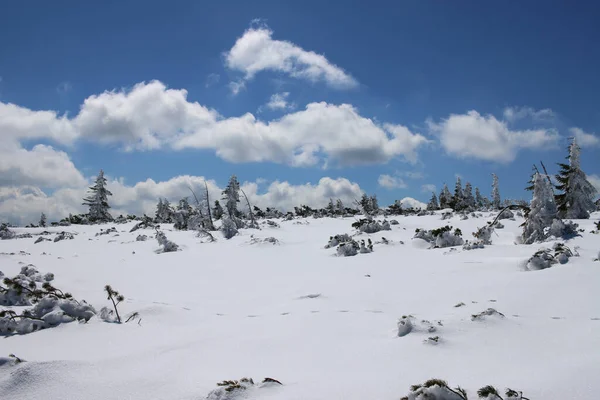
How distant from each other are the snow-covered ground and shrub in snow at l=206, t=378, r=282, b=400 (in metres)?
0.04

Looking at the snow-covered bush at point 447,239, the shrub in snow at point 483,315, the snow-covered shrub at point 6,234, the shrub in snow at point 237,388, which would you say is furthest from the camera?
the snow-covered shrub at point 6,234

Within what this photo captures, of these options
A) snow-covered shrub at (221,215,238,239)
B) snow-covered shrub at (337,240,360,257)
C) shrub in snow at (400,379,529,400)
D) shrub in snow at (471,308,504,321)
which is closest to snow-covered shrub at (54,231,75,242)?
snow-covered shrub at (221,215,238,239)

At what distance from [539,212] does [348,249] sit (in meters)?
5.01

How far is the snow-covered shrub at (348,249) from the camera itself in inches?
418

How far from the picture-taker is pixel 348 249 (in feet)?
34.9

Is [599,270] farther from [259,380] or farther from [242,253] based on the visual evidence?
[242,253]

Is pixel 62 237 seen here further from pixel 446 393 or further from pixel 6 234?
pixel 446 393

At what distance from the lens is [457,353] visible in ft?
10.3

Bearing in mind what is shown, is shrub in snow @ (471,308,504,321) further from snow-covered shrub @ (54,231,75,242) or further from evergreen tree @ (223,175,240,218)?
evergreen tree @ (223,175,240,218)

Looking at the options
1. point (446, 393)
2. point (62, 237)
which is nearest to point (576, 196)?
point (446, 393)

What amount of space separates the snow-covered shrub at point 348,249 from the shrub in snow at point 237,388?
8.09 metres

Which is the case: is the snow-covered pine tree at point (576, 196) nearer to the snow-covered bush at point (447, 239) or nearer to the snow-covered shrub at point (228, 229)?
the snow-covered bush at point (447, 239)

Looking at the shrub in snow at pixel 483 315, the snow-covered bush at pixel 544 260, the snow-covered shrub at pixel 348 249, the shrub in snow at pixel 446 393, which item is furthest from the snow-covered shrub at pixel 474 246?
the shrub in snow at pixel 446 393

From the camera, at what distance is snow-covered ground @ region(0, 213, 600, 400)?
2.66 metres
